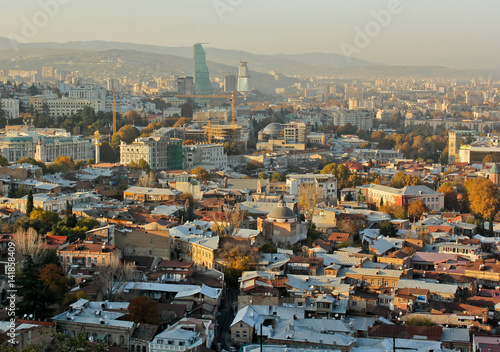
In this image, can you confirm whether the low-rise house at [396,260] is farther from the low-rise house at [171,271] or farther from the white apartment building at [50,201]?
the white apartment building at [50,201]

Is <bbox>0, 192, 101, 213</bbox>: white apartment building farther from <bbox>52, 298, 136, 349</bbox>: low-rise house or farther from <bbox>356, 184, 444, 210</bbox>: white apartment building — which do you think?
<bbox>356, 184, 444, 210</bbox>: white apartment building

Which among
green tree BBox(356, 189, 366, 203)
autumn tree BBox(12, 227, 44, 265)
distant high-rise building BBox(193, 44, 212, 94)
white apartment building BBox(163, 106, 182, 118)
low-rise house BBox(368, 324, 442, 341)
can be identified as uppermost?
distant high-rise building BBox(193, 44, 212, 94)

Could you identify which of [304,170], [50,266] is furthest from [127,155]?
[50,266]

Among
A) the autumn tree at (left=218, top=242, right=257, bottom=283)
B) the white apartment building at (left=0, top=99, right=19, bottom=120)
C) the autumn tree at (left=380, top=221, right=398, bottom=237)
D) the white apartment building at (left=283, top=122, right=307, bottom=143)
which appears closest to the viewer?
the autumn tree at (left=218, top=242, right=257, bottom=283)

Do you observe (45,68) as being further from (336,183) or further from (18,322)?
(18,322)

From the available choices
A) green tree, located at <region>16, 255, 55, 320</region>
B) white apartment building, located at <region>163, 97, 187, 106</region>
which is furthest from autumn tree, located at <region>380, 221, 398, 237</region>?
white apartment building, located at <region>163, 97, 187, 106</region>

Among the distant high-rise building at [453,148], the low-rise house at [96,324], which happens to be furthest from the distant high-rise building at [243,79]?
the low-rise house at [96,324]

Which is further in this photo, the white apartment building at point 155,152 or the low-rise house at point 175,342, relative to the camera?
the white apartment building at point 155,152
